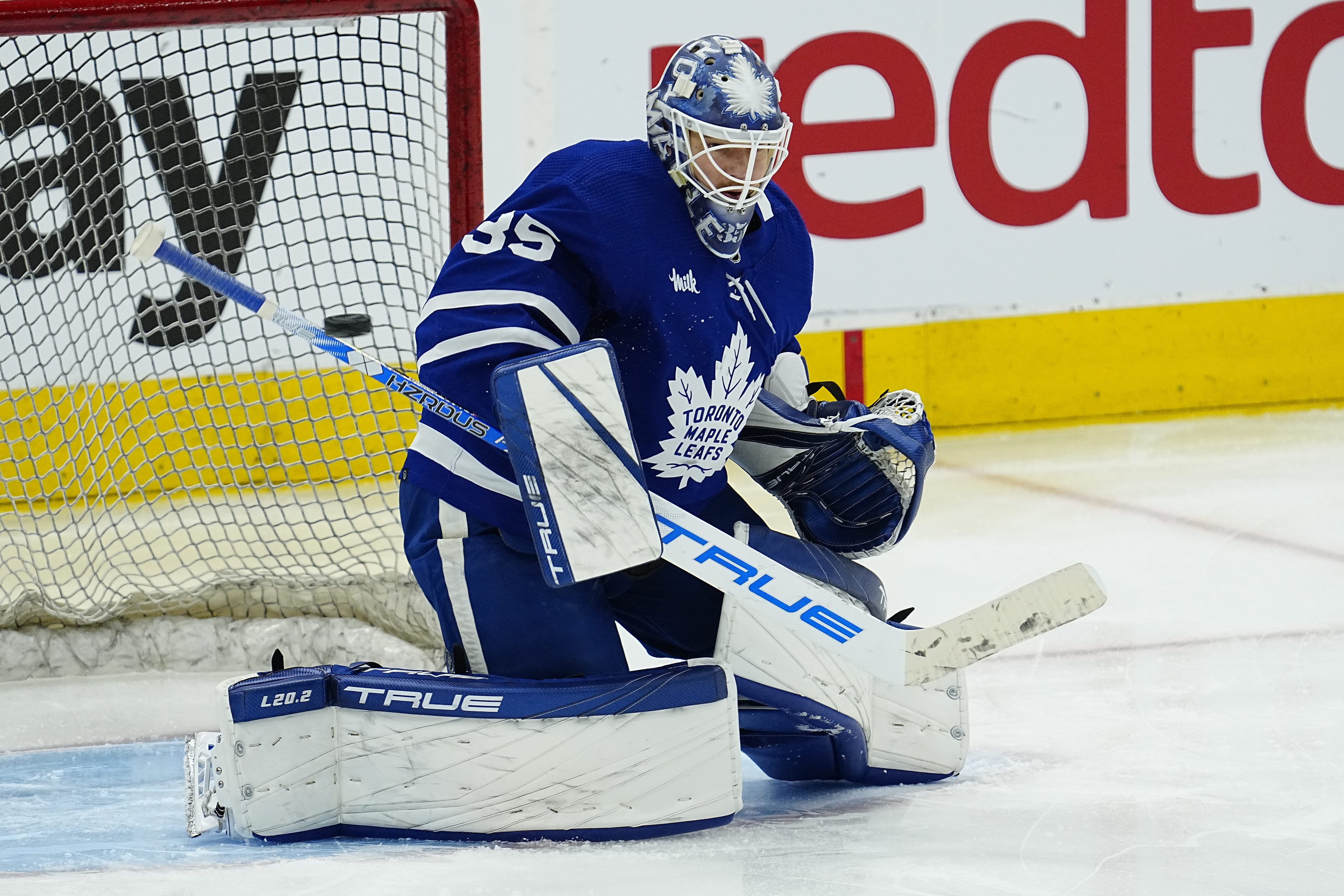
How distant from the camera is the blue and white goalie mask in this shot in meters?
1.73

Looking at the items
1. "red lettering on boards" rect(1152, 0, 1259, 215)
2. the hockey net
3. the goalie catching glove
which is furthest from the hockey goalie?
"red lettering on boards" rect(1152, 0, 1259, 215)

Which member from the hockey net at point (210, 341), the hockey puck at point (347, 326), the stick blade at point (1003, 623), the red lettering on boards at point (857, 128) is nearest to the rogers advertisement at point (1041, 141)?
the red lettering on boards at point (857, 128)

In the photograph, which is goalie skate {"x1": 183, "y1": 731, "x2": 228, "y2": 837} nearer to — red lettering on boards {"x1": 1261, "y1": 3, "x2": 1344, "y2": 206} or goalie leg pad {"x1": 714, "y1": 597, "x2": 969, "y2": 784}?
goalie leg pad {"x1": 714, "y1": 597, "x2": 969, "y2": 784}

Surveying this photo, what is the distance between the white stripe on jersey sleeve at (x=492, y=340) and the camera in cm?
167

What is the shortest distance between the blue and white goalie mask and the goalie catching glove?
0.31m

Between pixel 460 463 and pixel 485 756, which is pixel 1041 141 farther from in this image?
pixel 485 756

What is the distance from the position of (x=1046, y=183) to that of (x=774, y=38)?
81 cm

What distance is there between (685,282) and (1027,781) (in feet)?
2.32

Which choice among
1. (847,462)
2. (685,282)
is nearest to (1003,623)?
(847,462)

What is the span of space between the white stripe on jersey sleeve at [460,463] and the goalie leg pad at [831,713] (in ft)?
0.93

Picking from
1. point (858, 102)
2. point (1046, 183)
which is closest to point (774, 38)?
point (858, 102)

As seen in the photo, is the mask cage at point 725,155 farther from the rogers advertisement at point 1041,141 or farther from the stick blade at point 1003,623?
the rogers advertisement at point 1041,141

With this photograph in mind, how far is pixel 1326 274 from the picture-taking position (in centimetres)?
442

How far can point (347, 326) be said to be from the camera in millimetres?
3152
